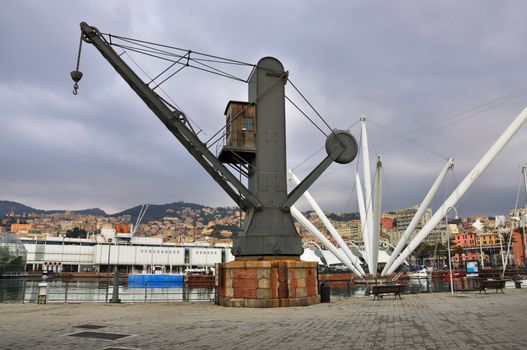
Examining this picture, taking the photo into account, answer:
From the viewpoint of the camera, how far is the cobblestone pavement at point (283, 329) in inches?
358

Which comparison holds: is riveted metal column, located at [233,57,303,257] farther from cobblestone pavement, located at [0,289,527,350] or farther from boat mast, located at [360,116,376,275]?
boat mast, located at [360,116,376,275]

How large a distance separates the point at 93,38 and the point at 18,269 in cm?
10178

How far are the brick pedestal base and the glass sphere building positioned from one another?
95.8 m

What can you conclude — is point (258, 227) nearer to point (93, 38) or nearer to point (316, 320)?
point (316, 320)

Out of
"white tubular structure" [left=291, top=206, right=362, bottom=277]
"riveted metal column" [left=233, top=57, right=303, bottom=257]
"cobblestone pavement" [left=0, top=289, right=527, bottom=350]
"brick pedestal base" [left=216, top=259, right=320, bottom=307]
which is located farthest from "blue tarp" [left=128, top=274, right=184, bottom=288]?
"cobblestone pavement" [left=0, top=289, right=527, bottom=350]

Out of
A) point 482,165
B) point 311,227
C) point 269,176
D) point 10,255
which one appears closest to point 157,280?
point 311,227

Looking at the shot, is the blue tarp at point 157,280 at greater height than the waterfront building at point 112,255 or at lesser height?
lesser

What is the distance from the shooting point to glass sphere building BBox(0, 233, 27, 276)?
94.8m

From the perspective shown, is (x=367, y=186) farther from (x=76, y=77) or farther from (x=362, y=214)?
(x=76, y=77)

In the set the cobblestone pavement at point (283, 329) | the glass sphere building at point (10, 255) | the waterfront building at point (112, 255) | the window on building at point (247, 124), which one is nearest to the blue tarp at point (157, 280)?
the glass sphere building at point (10, 255)

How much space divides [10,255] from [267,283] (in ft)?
331

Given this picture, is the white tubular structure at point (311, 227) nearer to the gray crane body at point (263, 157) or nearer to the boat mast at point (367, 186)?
the boat mast at point (367, 186)

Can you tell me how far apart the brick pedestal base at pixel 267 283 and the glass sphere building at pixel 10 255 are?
95804 millimetres

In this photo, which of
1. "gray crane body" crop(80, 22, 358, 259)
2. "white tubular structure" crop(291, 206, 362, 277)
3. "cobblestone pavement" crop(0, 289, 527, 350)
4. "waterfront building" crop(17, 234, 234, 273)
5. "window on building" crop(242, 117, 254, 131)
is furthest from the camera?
"waterfront building" crop(17, 234, 234, 273)
